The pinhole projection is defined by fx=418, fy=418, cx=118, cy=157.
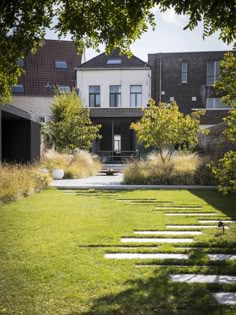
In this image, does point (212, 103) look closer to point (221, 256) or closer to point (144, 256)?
point (221, 256)

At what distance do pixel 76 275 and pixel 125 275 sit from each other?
0.52m

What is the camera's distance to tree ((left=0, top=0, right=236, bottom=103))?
295 centimetres

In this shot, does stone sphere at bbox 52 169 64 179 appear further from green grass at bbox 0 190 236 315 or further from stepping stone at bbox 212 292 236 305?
stepping stone at bbox 212 292 236 305

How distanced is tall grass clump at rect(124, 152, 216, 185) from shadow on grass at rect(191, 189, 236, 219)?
80.6 inches

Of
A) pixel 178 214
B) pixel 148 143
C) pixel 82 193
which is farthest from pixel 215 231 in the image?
pixel 148 143

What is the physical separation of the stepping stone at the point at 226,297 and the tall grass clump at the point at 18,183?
713cm

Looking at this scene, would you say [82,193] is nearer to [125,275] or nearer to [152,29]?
[125,275]

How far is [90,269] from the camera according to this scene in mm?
4664

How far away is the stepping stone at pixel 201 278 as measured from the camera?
170 inches

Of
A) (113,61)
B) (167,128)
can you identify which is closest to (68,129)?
(167,128)

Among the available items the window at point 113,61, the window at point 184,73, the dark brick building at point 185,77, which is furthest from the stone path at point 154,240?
the window at point 184,73

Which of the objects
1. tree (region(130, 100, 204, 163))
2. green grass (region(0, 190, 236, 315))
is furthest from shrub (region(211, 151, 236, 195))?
tree (region(130, 100, 204, 163))

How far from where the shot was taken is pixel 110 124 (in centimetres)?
3278

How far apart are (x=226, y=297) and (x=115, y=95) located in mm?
28317
